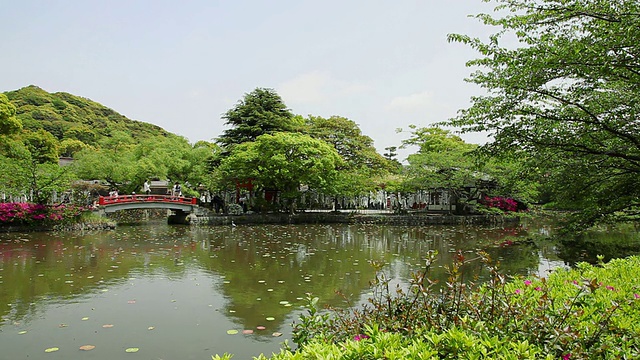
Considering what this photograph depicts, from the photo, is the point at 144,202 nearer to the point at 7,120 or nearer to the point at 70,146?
the point at 7,120

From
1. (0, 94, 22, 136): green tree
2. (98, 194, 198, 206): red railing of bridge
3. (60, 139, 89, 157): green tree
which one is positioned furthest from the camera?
(60, 139, 89, 157): green tree

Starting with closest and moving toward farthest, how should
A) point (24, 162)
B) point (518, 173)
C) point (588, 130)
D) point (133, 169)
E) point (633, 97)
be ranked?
point (633, 97), point (588, 130), point (518, 173), point (24, 162), point (133, 169)

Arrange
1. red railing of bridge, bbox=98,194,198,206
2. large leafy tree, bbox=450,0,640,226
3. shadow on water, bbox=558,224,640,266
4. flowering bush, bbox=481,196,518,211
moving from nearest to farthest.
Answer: large leafy tree, bbox=450,0,640,226 < shadow on water, bbox=558,224,640,266 < red railing of bridge, bbox=98,194,198,206 < flowering bush, bbox=481,196,518,211

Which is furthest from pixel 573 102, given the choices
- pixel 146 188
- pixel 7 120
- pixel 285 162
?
pixel 7 120

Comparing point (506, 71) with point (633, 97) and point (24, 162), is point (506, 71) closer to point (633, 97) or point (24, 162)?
point (633, 97)

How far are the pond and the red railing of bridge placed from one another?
19.8 feet

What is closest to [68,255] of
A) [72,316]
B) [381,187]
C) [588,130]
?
[72,316]

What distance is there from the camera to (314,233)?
1923 centimetres

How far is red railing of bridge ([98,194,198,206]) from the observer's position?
885 inches

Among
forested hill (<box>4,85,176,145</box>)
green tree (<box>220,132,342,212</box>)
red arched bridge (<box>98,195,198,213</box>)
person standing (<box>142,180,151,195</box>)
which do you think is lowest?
red arched bridge (<box>98,195,198,213</box>)

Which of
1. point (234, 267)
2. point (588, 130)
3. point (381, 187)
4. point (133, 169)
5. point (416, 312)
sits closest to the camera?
point (416, 312)

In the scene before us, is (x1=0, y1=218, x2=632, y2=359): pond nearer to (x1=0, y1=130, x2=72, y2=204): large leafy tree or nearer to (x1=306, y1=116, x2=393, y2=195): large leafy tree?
(x1=0, y1=130, x2=72, y2=204): large leafy tree

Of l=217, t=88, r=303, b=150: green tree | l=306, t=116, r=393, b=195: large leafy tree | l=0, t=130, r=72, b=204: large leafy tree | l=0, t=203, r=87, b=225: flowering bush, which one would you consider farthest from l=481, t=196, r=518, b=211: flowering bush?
l=0, t=130, r=72, b=204: large leafy tree

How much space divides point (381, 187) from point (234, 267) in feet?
67.8
